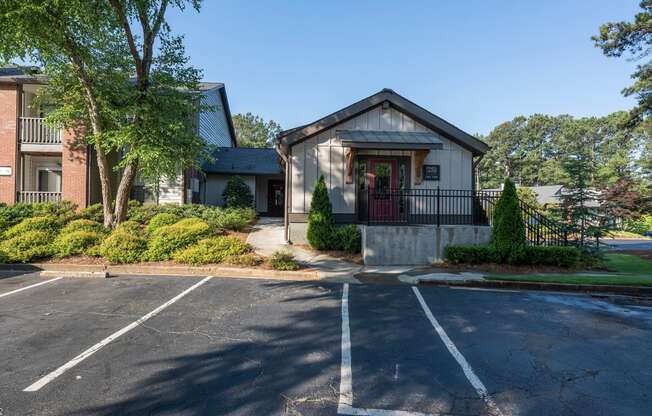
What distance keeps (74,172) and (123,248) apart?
981 cm

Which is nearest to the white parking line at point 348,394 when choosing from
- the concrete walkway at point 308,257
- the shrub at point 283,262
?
the concrete walkway at point 308,257

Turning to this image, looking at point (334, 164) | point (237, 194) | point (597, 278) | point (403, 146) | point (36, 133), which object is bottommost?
point (597, 278)

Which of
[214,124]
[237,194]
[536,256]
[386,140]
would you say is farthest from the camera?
[214,124]

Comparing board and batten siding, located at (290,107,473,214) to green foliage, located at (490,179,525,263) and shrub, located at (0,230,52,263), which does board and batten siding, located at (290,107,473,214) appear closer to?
green foliage, located at (490,179,525,263)

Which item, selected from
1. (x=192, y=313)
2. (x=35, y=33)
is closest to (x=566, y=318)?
(x=192, y=313)

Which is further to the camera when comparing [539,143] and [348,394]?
[539,143]

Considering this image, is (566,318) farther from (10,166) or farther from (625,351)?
(10,166)

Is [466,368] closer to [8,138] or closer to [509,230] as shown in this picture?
[509,230]

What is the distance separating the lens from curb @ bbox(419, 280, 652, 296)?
24.5ft

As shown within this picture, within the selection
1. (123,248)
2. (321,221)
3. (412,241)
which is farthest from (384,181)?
(123,248)

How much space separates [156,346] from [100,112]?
10.4 m

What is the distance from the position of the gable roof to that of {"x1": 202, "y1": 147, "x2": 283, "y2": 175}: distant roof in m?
7.93

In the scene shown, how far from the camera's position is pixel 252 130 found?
60625 millimetres

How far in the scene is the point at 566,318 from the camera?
17.9ft
